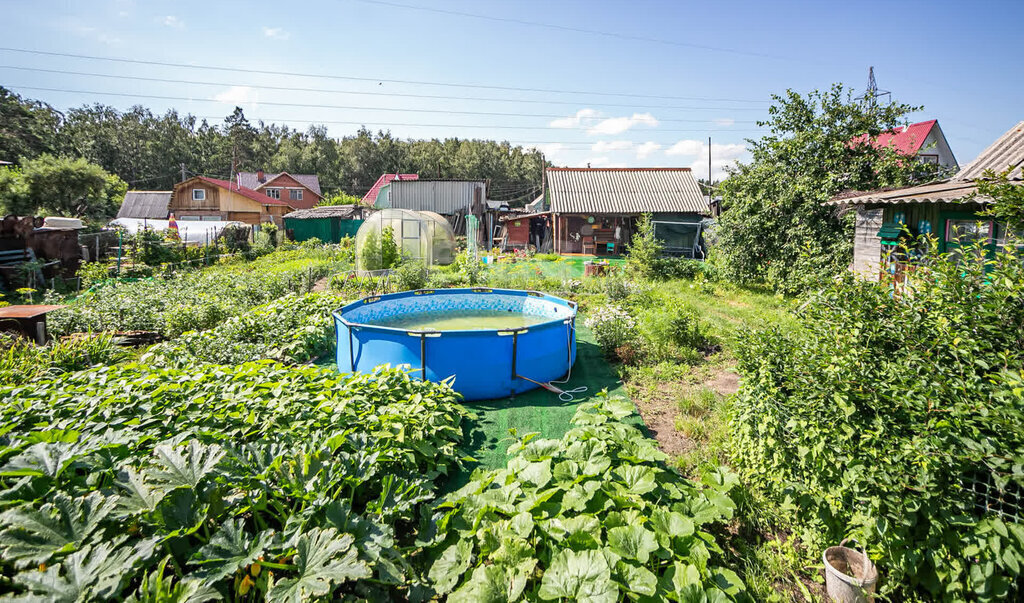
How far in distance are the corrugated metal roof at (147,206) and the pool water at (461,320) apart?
35.5m

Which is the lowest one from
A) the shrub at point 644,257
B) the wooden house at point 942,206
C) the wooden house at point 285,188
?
the shrub at point 644,257

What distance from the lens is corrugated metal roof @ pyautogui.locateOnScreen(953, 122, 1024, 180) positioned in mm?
8164

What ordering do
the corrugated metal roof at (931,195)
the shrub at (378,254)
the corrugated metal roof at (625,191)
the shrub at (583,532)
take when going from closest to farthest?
the shrub at (583,532)
the corrugated metal roof at (931,195)
the shrub at (378,254)
the corrugated metal roof at (625,191)

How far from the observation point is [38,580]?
1.91 meters

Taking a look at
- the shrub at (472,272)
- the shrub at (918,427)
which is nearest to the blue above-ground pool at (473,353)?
the shrub at (918,427)

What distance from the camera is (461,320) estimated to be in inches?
420

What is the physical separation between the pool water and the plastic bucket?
278 inches

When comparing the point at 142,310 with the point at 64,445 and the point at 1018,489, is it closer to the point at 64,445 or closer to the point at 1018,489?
the point at 64,445

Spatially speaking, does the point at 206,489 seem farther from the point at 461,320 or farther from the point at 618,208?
the point at 618,208

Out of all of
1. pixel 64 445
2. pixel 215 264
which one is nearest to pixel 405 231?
pixel 215 264

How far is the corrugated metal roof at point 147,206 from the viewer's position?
119 feet

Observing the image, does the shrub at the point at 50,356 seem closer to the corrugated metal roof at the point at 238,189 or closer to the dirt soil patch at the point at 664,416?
the dirt soil patch at the point at 664,416

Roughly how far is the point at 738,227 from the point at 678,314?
8019 mm

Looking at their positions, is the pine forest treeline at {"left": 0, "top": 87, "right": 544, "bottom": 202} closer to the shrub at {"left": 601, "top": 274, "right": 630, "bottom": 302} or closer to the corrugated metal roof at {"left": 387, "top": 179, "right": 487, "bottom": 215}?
the corrugated metal roof at {"left": 387, "top": 179, "right": 487, "bottom": 215}
